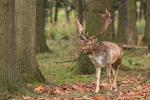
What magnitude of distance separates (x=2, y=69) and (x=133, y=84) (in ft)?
13.5

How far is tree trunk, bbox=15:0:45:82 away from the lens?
14.0 metres

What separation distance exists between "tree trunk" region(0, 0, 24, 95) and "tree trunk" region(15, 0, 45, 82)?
6.62 ft

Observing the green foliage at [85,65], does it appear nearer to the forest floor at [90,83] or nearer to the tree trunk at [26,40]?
the forest floor at [90,83]

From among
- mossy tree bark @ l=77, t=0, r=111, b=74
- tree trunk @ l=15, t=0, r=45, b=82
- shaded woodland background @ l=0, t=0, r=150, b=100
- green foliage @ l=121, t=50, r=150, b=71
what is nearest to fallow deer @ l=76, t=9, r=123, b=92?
shaded woodland background @ l=0, t=0, r=150, b=100

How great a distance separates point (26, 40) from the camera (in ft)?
46.6

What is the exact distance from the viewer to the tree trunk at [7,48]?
455 inches

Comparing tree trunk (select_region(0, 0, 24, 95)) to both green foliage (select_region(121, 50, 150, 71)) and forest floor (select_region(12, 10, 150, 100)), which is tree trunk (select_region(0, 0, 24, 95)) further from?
green foliage (select_region(121, 50, 150, 71))

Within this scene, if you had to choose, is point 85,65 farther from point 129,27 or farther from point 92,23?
point 129,27

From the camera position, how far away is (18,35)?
14.3 metres

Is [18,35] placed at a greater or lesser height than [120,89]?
greater

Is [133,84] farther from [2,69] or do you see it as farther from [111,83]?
[2,69]

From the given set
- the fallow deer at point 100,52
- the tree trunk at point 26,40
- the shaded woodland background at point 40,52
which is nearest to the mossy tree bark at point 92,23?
the shaded woodland background at point 40,52

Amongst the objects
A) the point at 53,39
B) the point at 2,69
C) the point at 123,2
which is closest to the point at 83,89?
the point at 2,69

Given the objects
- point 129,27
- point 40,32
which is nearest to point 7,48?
point 40,32
